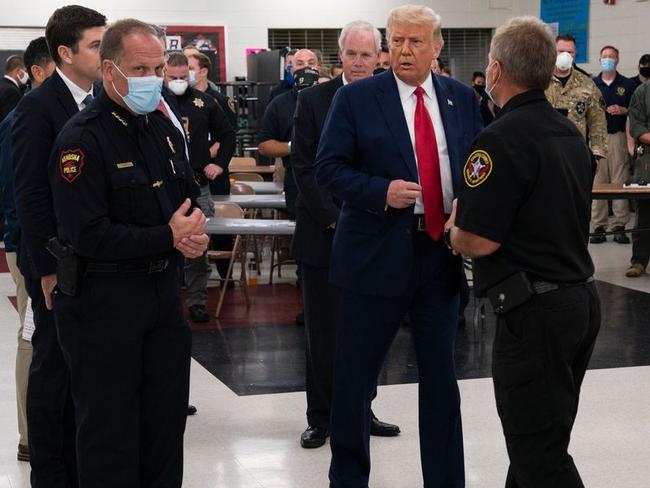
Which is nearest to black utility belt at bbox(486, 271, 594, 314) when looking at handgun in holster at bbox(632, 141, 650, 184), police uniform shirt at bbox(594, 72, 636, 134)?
handgun in holster at bbox(632, 141, 650, 184)

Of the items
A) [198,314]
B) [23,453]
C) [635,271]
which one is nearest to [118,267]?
[23,453]

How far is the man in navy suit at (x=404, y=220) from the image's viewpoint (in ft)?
11.2

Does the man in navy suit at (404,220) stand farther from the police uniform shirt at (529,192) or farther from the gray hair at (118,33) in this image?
the gray hair at (118,33)

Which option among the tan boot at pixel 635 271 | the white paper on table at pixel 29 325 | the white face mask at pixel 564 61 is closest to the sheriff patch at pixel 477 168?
the white paper on table at pixel 29 325

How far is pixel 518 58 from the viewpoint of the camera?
9.14ft

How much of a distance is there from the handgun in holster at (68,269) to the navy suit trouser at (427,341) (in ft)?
3.29

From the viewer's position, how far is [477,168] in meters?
2.77

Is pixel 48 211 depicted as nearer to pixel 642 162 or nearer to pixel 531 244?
pixel 531 244

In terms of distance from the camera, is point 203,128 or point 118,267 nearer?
point 118,267

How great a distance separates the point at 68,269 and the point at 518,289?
3.88 ft

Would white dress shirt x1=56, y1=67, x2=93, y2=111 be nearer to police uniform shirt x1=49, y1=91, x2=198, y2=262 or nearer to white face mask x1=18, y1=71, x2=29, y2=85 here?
police uniform shirt x1=49, y1=91, x2=198, y2=262

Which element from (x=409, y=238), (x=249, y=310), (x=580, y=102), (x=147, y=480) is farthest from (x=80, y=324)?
(x=580, y=102)

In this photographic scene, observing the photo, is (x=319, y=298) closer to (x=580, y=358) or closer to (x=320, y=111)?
(x=320, y=111)

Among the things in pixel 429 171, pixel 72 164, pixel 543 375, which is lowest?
pixel 543 375
